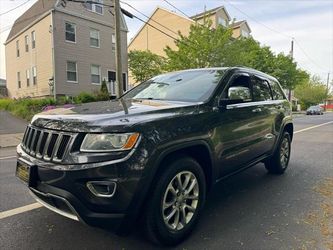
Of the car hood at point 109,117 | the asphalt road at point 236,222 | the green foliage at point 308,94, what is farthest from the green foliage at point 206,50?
the green foliage at point 308,94

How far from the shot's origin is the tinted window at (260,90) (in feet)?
15.1

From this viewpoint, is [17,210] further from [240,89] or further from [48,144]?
[240,89]

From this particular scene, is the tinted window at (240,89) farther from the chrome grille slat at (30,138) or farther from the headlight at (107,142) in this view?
the chrome grille slat at (30,138)

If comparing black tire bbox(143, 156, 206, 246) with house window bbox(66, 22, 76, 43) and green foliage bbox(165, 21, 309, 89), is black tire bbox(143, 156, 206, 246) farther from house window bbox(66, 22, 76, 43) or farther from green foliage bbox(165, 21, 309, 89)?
house window bbox(66, 22, 76, 43)

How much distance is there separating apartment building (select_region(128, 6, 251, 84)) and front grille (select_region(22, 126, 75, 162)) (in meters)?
27.1

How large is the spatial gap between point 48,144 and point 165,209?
1227mm

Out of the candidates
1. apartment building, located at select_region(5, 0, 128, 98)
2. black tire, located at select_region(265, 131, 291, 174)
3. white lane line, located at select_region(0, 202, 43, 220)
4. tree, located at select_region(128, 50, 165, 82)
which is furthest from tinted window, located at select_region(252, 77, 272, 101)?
tree, located at select_region(128, 50, 165, 82)

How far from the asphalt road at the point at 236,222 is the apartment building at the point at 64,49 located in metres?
16.0

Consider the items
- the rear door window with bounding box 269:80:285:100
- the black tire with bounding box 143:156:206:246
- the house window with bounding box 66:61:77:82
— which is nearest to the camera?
the black tire with bounding box 143:156:206:246

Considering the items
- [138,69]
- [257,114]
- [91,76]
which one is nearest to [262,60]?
[138,69]

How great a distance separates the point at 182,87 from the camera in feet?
13.0

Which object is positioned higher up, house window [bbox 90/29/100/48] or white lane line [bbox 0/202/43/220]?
house window [bbox 90/29/100/48]

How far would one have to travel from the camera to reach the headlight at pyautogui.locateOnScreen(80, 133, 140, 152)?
2518mm

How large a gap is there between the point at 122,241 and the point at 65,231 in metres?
0.66
